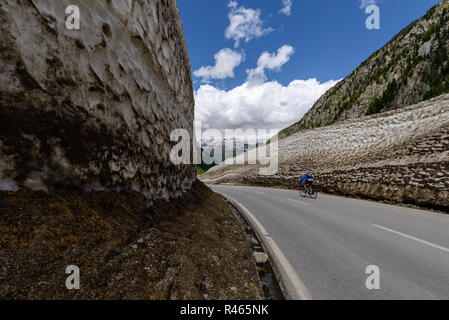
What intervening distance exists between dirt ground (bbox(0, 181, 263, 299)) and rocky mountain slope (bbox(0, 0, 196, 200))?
0.37m

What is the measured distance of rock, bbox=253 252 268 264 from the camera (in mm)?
3806

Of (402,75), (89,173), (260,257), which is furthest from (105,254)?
(402,75)

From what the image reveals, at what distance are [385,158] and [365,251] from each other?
10.4 meters

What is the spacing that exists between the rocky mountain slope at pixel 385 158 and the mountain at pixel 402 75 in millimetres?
32416

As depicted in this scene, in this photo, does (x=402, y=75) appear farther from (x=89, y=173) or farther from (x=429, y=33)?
(x=89, y=173)

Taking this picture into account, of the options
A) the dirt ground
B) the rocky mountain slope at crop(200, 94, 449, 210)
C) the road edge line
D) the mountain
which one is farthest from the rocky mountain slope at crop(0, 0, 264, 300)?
the mountain

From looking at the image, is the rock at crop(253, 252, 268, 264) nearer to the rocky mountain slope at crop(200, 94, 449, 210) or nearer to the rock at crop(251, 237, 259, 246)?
the rock at crop(251, 237, 259, 246)

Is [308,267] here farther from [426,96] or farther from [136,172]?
[426,96]

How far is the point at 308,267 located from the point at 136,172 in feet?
12.6

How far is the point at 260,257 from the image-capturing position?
3893 millimetres

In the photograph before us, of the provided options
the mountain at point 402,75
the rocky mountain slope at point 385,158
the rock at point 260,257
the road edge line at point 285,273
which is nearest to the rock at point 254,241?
the road edge line at point 285,273

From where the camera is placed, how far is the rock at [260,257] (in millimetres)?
3806
